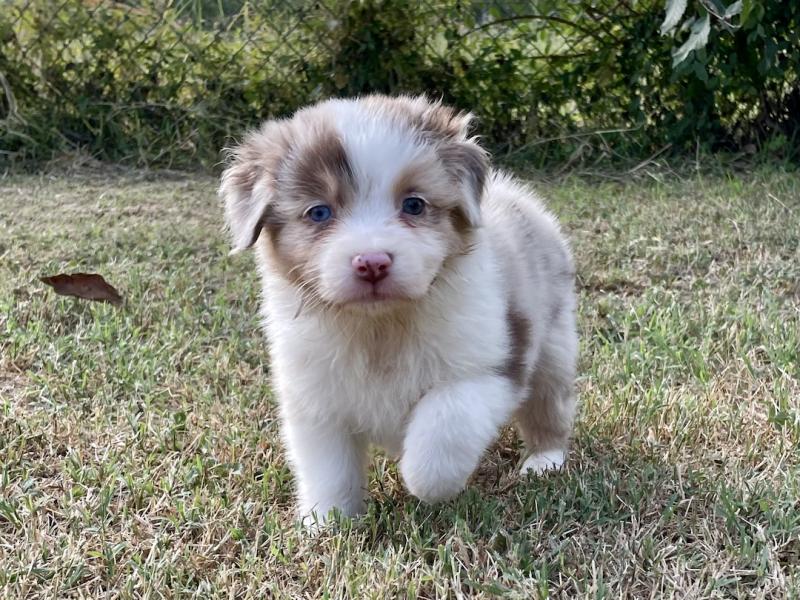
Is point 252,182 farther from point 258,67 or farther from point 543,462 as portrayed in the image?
point 258,67

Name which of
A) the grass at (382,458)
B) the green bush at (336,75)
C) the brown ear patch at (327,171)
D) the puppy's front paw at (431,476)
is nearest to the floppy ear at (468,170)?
the brown ear patch at (327,171)

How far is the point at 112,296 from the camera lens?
4.26 metres

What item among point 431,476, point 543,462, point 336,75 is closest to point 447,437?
point 431,476

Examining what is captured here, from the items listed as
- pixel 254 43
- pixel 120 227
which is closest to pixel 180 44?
pixel 254 43

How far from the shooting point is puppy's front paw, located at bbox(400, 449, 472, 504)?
247 cm

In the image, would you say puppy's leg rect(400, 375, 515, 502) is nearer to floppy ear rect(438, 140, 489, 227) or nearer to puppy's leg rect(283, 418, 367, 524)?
puppy's leg rect(283, 418, 367, 524)

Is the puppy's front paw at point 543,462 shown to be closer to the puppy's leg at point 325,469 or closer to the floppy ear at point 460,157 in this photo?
the puppy's leg at point 325,469

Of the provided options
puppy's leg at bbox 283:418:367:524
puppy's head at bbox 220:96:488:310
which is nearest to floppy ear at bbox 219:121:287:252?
puppy's head at bbox 220:96:488:310

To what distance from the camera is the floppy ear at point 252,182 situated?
265 cm

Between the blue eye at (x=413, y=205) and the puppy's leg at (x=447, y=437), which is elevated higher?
the blue eye at (x=413, y=205)

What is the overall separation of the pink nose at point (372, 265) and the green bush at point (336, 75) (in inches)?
193

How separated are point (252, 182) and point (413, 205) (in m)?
A: 0.47

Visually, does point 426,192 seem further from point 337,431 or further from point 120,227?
point 120,227

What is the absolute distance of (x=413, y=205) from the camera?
261 centimetres
